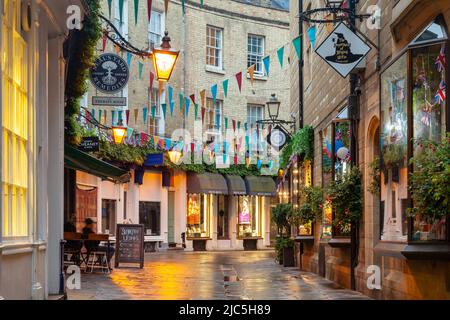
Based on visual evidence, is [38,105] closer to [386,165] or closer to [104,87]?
[386,165]

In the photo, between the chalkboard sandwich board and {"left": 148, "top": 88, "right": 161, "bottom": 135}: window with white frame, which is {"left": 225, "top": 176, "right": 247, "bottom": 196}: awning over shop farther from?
the chalkboard sandwich board

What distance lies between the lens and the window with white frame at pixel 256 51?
148 feet

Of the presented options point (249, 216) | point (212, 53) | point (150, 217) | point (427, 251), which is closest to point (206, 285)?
point (427, 251)

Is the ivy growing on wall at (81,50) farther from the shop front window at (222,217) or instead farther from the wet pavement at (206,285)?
the shop front window at (222,217)

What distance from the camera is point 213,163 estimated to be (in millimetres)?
43625

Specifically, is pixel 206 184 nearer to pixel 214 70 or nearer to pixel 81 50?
pixel 214 70

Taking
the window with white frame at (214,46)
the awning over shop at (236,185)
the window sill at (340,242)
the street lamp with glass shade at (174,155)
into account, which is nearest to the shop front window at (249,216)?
the awning over shop at (236,185)

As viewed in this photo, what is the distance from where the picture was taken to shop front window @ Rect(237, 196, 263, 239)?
45.7 metres

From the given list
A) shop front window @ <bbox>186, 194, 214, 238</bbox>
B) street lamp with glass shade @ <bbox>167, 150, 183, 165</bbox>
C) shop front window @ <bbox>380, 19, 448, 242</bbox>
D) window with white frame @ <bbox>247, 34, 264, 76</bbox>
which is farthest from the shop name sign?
window with white frame @ <bbox>247, 34, 264, 76</bbox>

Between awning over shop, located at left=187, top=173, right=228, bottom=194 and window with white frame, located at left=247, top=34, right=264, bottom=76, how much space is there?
622 centimetres

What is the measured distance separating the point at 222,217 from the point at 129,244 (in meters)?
21.9

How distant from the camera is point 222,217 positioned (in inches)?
1770

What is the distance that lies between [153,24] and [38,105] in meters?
27.0

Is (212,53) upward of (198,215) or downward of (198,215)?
upward
